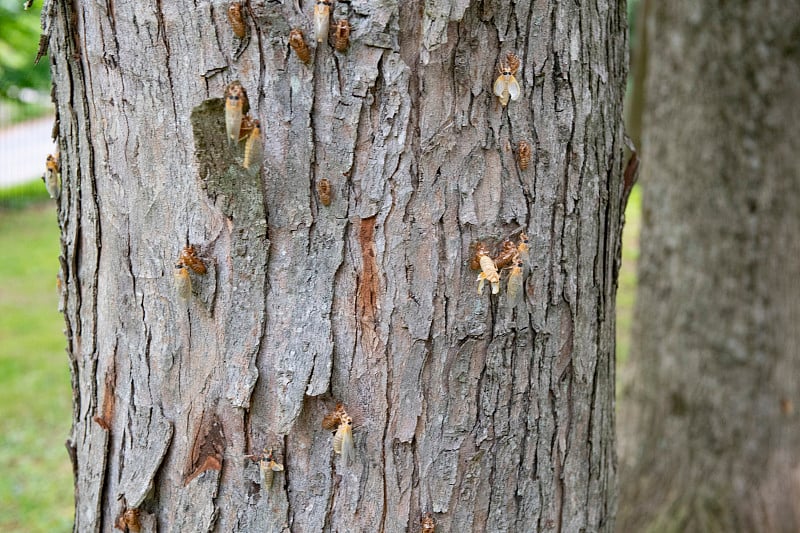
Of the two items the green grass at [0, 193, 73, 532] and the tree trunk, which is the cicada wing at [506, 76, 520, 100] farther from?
the green grass at [0, 193, 73, 532]

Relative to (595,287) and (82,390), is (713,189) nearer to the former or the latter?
(595,287)

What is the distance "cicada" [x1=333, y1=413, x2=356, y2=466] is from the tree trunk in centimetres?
310

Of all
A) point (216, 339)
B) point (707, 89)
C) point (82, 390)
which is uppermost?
point (707, 89)

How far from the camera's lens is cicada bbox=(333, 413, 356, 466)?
1456 mm

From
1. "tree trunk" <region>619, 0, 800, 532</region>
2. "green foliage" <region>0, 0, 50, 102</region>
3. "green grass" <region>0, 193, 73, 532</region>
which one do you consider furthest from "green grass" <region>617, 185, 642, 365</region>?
"green grass" <region>0, 193, 73, 532</region>

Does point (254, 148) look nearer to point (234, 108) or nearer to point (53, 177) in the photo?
point (234, 108)

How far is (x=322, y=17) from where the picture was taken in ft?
4.26

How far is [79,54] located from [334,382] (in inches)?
35.4

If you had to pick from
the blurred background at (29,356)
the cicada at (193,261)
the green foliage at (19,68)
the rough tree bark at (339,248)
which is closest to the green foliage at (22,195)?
the blurred background at (29,356)

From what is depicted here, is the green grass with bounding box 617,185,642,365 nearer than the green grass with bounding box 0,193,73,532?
No

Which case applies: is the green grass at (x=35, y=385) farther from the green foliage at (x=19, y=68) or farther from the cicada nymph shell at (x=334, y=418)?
the cicada nymph shell at (x=334, y=418)

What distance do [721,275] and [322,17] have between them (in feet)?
10.8

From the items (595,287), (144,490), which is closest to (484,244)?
(595,287)

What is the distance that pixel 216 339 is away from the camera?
1475 millimetres
